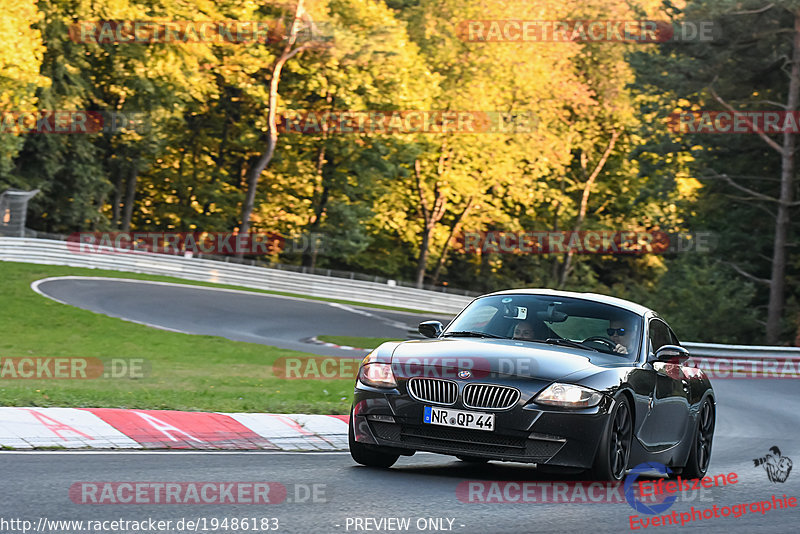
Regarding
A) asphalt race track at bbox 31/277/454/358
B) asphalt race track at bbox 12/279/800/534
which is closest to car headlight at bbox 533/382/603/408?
asphalt race track at bbox 12/279/800/534

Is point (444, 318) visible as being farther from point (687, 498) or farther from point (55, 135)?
point (687, 498)

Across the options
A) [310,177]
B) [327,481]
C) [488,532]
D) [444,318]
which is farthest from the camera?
[310,177]

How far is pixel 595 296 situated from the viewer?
10570 mm

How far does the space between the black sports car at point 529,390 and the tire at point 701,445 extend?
64 cm

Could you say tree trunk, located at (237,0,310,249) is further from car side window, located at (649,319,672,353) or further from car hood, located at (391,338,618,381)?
car hood, located at (391,338,618,381)

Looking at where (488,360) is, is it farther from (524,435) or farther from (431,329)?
(431,329)

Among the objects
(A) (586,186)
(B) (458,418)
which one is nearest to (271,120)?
(A) (586,186)

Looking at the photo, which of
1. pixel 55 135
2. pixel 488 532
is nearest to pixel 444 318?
pixel 55 135

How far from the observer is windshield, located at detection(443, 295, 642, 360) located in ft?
32.3

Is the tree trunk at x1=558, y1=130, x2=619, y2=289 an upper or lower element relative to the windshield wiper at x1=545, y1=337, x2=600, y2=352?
upper

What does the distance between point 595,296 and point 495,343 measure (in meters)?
1.61

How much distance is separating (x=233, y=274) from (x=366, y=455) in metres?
39.4

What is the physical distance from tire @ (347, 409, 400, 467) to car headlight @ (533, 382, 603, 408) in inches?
53.3

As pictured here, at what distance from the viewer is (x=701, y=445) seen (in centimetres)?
1120
